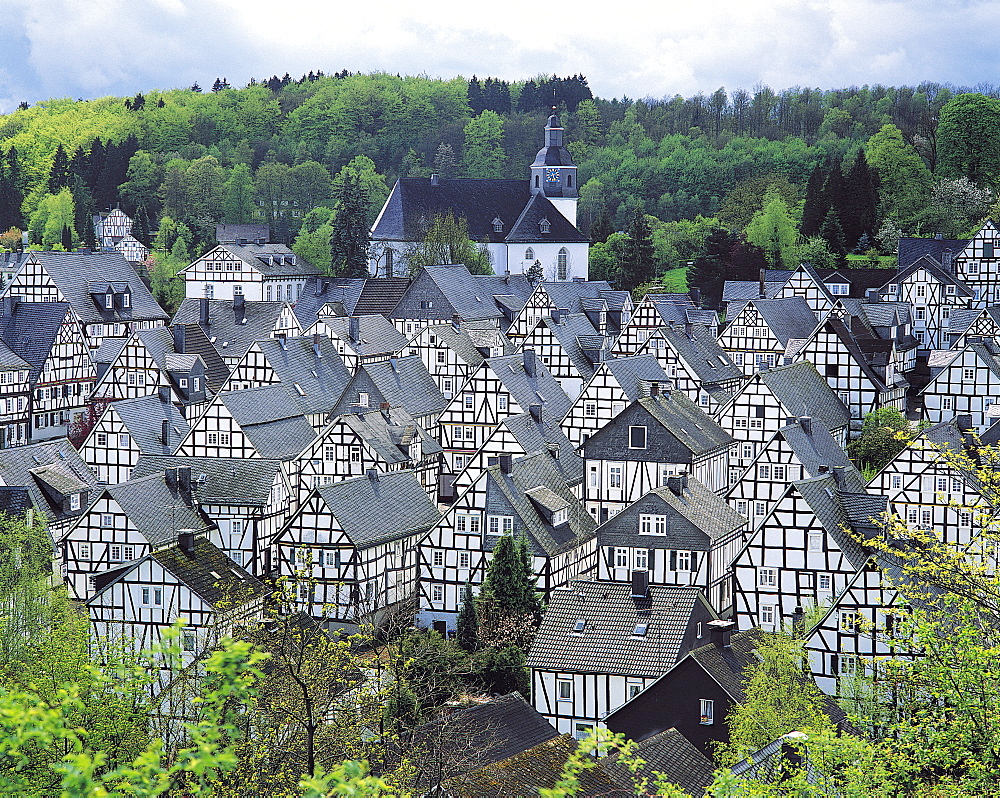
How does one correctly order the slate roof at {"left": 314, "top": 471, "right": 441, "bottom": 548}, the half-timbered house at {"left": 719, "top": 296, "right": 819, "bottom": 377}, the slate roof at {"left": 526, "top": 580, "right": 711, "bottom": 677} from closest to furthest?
the slate roof at {"left": 526, "top": 580, "right": 711, "bottom": 677} < the slate roof at {"left": 314, "top": 471, "right": 441, "bottom": 548} < the half-timbered house at {"left": 719, "top": 296, "right": 819, "bottom": 377}

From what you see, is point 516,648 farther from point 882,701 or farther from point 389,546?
point 882,701

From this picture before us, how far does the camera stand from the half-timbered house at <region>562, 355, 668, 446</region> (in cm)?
5851

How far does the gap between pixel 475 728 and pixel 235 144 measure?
13649 centimetres

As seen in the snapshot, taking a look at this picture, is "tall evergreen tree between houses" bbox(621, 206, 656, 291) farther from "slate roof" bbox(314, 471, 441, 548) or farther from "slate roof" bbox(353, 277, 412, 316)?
"slate roof" bbox(314, 471, 441, 548)

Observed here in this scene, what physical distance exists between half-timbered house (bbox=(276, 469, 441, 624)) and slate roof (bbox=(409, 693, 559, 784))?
11.3m

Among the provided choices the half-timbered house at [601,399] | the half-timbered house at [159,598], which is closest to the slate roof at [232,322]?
the half-timbered house at [601,399]

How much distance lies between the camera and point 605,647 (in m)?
39.8

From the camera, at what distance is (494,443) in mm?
56656

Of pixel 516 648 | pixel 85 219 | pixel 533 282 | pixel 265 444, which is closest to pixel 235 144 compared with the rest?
pixel 85 219

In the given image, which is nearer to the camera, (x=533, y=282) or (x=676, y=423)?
(x=676, y=423)

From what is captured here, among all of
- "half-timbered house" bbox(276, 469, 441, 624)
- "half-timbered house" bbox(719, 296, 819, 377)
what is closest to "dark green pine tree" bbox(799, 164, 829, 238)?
"half-timbered house" bbox(719, 296, 819, 377)

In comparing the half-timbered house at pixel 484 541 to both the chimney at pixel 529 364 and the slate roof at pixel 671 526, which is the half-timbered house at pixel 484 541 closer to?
the slate roof at pixel 671 526

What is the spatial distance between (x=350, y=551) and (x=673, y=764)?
1673cm

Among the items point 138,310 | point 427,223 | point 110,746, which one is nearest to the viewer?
point 110,746
